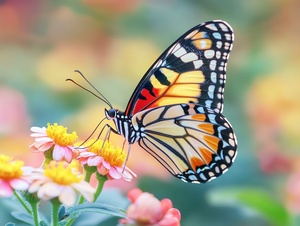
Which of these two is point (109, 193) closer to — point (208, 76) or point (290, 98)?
point (208, 76)

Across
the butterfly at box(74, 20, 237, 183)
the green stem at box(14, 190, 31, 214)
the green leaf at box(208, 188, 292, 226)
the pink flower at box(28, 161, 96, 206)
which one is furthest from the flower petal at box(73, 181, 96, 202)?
the green leaf at box(208, 188, 292, 226)

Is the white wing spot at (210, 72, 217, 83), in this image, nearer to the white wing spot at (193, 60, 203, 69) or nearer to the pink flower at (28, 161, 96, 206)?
the white wing spot at (193, 60, 203, 69)

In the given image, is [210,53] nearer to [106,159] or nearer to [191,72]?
[191,72]

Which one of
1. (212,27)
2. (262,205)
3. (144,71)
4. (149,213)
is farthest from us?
(144,71)

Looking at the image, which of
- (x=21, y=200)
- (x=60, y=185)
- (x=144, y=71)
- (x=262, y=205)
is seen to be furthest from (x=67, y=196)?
(x=144, y=71)

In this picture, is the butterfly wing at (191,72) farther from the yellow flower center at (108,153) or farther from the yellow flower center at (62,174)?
the yellow flower center at (62,174)

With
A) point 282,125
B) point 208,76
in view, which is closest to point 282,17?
→ point 282,125
